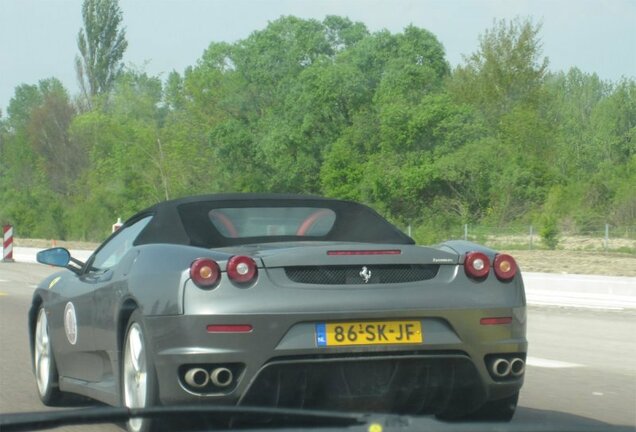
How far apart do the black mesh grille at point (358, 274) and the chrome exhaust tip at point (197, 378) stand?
0.60 metres

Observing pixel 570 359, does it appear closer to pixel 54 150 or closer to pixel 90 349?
pixel 90 349

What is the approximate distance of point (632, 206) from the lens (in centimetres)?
5519

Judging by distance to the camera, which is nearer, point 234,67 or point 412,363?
point 412,363

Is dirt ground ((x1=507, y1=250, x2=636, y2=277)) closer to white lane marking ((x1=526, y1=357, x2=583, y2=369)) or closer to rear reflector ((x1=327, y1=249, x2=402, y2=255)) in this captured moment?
white lane marking ((x1=526, y1=357, x2=583, y2=369))

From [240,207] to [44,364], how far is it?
6.30 feet

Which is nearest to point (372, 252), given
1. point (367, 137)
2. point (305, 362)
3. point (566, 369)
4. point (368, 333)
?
point (368, 333)

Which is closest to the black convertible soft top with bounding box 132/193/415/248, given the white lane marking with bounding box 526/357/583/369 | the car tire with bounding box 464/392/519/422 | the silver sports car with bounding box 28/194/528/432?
the silver sports car with bounding box 28/194/528/432

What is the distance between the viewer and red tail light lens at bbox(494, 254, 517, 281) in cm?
633

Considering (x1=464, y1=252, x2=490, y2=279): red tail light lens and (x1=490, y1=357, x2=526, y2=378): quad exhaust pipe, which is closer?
(x1=490, y1=357, x2=526, y2=378): quad exhaust pipe

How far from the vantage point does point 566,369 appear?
34.1 ft

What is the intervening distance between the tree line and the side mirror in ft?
134

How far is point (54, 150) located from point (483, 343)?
393 feet

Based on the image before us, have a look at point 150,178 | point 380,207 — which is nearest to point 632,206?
point 380,207

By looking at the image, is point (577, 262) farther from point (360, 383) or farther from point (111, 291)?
point (360, 383)
